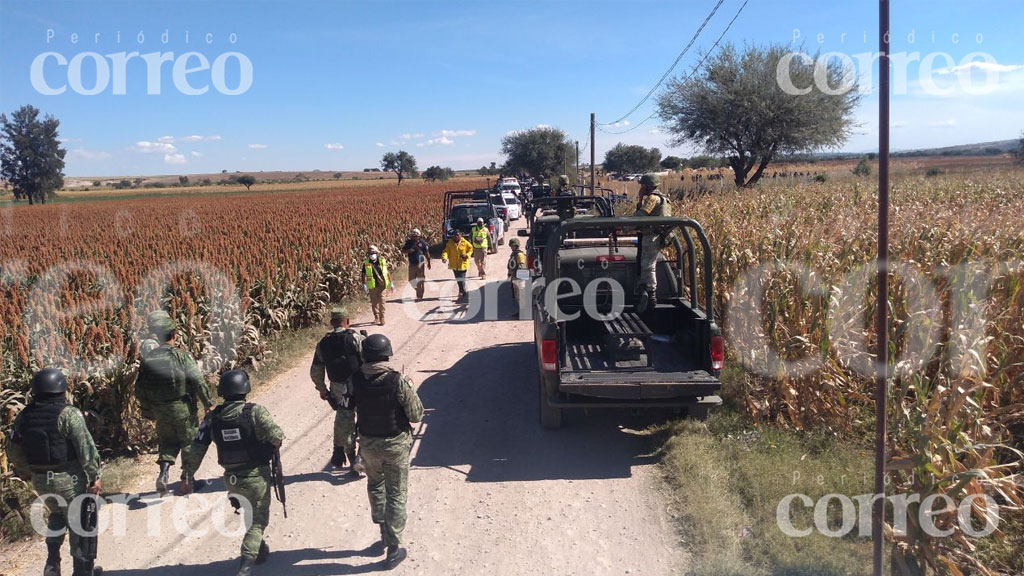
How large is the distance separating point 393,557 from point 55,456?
236 centimetres

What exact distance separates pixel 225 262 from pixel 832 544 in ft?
31.5

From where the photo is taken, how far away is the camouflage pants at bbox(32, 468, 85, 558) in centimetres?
438

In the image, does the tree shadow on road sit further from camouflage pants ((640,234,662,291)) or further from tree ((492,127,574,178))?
tree ((492,127,574,178))

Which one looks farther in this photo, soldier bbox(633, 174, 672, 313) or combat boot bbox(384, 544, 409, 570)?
soldier bbox(633, 174, 672, 313)

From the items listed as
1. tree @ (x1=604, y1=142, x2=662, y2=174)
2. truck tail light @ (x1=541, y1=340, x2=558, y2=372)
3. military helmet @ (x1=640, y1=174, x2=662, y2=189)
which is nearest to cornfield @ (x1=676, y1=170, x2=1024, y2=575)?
military helmet @ (x1=640, y1=174, x2=662, y2=189)

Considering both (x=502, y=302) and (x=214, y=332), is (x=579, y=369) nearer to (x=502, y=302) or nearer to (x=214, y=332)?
(x=214, y=332)

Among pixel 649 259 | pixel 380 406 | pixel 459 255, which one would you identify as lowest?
pixel 380 406

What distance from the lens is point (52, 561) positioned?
14.7ft

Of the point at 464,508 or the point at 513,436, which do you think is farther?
the point at 513,436

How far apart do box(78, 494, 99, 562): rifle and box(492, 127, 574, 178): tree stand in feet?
229

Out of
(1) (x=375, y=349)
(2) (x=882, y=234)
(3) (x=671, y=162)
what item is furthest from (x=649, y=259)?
(3) (x=671, y=162)

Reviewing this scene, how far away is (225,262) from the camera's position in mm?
10719

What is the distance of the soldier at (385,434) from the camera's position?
463 centimetres

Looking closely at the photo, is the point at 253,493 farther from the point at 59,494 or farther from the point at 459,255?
the point at 459,255
